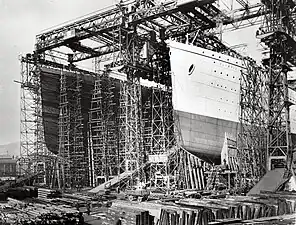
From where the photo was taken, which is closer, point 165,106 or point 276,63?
point 276,63

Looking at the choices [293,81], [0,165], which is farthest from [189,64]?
[0,165]

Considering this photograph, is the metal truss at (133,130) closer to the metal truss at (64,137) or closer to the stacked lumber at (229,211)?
the metal truss at (64,137)

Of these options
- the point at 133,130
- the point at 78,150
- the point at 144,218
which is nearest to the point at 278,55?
the point at 144,218

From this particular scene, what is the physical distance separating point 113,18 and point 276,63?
15.3 meters

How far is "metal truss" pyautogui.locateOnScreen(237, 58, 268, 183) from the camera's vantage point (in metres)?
25.9

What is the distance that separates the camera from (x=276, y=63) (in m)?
18.3

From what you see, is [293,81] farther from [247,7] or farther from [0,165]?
[0,165]

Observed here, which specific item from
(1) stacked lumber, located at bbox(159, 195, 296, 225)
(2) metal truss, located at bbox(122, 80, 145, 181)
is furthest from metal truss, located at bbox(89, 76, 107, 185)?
(1) stacked lumber, located at bbox(159, 195, 296, 225)

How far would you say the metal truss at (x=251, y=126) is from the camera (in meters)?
25.9

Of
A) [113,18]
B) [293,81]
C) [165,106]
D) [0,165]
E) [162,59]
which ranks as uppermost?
[113,18]

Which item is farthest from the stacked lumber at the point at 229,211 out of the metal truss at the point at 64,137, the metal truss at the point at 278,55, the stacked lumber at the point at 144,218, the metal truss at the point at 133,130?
the metal truss at the point at 64,137

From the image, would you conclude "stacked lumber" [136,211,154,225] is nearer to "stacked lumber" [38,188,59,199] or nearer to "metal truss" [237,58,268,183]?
"stacked lumber" [38,188,59,199]

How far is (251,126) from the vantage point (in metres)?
27.0

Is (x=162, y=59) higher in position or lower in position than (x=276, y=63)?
higher
